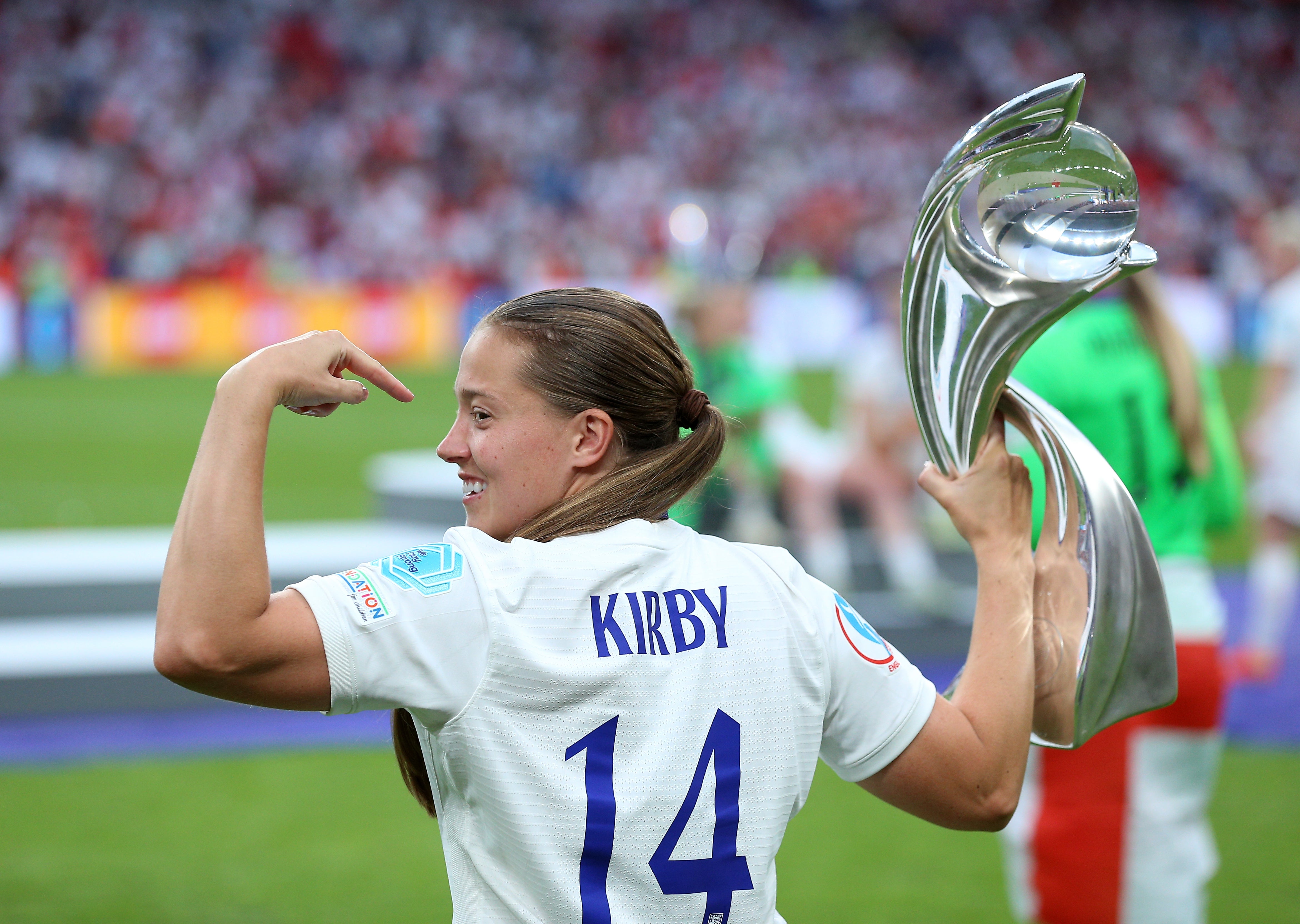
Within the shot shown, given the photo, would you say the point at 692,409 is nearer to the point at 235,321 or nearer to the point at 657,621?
the point at 657,621

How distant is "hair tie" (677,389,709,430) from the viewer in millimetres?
1503

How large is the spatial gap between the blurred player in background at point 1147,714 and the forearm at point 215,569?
188cm

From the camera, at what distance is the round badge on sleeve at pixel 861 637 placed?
4.78 ft

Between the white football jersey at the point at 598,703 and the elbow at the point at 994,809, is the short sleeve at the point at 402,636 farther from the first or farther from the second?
the elbow at the point at 994,809

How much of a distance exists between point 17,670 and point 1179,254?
2279 cm

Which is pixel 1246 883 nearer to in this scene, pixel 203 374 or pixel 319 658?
pixel 319 658

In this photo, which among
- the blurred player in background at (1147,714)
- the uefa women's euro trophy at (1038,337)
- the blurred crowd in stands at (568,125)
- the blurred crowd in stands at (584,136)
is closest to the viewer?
the uefa women's euro trophy at (1038,337)

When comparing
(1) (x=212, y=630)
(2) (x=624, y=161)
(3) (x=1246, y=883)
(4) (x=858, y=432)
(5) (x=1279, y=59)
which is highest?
(5) (x=1279, y=59)

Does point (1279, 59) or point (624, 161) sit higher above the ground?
point (1279, 59)

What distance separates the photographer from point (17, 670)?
210 inches

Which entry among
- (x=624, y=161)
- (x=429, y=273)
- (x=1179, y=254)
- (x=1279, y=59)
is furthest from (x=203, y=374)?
(x=1279, y=59)

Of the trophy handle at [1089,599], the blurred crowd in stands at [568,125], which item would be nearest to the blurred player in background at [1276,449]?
the trophy handle at [1089,599]

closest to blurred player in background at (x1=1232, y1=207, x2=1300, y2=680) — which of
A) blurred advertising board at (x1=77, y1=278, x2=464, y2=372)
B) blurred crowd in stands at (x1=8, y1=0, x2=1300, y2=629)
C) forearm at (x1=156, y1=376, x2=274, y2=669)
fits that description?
forearm at (x1=156, y1=376, x2=274, y2=669)

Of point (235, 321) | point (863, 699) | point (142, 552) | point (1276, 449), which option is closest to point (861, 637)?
point (863, 699)
